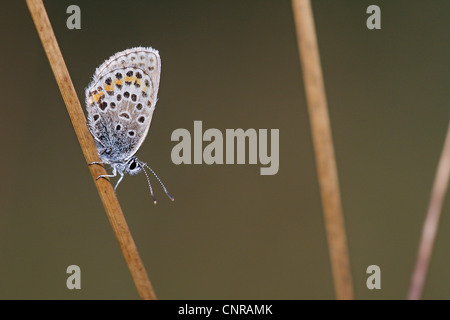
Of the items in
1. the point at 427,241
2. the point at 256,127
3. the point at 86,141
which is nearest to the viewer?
the point at 427,241

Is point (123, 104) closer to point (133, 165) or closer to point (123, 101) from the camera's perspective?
point (123, 101)

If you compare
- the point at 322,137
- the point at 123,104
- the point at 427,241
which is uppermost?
the point at 123,104

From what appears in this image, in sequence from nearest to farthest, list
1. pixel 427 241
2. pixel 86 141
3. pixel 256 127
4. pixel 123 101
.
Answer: pixel 427 241 → pixel 86 141 → pixel 123 101 → pixel 256 127

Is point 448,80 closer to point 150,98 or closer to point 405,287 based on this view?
point 405,287

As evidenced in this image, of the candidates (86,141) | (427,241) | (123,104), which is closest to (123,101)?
(123,104)

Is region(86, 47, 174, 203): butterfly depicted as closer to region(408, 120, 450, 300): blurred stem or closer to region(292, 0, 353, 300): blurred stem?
region(292, 0, 353, 300): blurred stem

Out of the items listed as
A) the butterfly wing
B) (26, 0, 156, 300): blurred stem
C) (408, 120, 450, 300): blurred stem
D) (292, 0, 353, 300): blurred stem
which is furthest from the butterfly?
(408, 120, 450, 300): blurred stem

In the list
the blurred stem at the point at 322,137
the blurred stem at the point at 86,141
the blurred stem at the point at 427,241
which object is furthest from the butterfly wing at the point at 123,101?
the blurred stem at the point at 427,241

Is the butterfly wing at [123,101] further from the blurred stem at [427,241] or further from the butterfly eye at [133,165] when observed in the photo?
the blurred stem at [427,241]

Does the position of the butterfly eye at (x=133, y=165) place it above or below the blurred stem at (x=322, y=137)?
above
